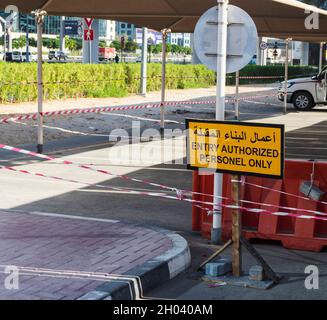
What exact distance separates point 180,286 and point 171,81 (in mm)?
35560

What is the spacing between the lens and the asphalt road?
23.2ft

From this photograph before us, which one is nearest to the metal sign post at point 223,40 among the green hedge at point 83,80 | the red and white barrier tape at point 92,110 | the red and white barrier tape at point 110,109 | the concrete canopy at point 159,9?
the concrete canopy at point 159,9

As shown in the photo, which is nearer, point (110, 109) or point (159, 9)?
point (159, 9)

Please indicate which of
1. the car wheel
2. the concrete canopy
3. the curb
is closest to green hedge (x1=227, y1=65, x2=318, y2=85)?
the car wheel

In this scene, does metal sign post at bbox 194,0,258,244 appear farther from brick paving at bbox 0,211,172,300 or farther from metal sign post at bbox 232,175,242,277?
metal sign post at bbox 232,175,242,277

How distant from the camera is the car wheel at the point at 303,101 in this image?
30656mm

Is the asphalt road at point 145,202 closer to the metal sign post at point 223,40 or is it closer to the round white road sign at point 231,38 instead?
the metal sign post at point 223,40

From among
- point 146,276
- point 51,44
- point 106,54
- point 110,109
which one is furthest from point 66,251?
point 51,44

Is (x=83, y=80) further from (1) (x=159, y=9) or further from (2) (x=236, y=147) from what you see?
(2) (x=236, y=147)

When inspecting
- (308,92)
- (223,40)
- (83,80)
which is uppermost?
(223,40)

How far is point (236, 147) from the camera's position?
7.54 m

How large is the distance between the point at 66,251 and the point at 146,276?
1.27 m

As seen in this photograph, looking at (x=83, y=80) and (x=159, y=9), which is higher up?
(x=159, y=9)
